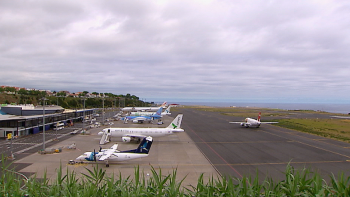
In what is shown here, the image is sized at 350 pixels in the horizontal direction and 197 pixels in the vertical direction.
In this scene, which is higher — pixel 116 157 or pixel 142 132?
pixel 142 132

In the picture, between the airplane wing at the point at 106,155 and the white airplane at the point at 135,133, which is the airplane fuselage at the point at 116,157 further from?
the white airplane at the point at 135,133

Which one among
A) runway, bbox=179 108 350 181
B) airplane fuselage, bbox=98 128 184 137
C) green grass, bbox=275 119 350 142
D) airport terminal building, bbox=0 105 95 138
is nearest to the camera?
runway, bbox=179 108 350 181

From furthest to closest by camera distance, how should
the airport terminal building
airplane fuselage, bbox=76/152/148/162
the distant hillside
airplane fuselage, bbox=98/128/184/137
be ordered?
the distant hillside → the airport terminal building → airplane fuselage, bbox=98/128/184/137 → airplane fuselage, bbox=76/152/148/162

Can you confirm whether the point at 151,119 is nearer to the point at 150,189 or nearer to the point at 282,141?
the point at 282,141

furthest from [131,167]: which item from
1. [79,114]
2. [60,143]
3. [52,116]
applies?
[79,114]

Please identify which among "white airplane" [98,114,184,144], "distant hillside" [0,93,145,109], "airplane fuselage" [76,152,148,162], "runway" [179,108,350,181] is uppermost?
"distant hillside" [0,93,145,109]

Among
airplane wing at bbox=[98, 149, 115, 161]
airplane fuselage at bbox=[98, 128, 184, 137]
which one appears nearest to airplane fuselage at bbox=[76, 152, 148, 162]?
airplane wing at bbox=[98, 149, 115, 161]

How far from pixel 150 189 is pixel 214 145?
3985cm

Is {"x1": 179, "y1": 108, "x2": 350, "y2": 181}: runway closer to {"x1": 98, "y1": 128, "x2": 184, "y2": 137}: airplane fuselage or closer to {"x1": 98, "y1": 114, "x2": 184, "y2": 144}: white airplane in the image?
{"x1": 98, "y1": 128, "x2": 184, "y2": 137}: airplane fuselage

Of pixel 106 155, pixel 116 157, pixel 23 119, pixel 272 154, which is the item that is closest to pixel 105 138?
pixel 106 155

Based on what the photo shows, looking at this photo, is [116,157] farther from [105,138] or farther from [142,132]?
[142,132]

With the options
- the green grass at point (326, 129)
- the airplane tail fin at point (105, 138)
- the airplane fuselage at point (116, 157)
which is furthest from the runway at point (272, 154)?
the airplane tail fin at point (105, 138)

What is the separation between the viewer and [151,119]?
91125 millimetres

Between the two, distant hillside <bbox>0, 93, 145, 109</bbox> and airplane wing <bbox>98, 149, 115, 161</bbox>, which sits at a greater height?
distant hillside <bbox>0, 93, 145, 109</bbox>
